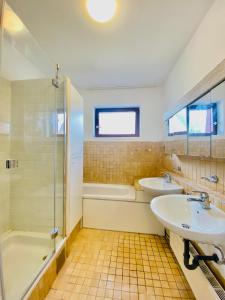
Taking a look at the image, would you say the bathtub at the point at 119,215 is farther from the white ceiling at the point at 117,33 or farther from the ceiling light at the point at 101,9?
the ceiling light at the point at 101,9

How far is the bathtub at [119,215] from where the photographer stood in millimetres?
2312

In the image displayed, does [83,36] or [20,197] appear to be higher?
[83,36]

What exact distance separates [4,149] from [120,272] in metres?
1.74

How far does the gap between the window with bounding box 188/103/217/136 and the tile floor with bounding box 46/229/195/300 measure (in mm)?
1378

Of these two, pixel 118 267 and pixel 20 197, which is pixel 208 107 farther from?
pixel 20 197

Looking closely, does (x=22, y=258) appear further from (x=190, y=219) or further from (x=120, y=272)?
(x=190, y=219)

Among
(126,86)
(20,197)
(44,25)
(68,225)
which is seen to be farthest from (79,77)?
(68,225)

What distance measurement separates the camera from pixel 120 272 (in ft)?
5.20

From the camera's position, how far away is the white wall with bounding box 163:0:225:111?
122 centimetres

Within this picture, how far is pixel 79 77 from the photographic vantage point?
262 cm

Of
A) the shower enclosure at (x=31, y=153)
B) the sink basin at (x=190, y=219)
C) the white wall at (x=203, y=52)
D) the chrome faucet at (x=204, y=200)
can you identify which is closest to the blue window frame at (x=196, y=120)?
the white wall at (x=203, y=52)

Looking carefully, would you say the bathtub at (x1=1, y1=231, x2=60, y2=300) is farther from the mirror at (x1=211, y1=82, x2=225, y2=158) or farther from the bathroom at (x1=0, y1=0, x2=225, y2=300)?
the mirror at (x1=211, y1=82, x2=225, y2=158)

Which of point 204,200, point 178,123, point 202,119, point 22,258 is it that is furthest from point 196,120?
point 22,258

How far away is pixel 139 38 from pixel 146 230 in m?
2.41
